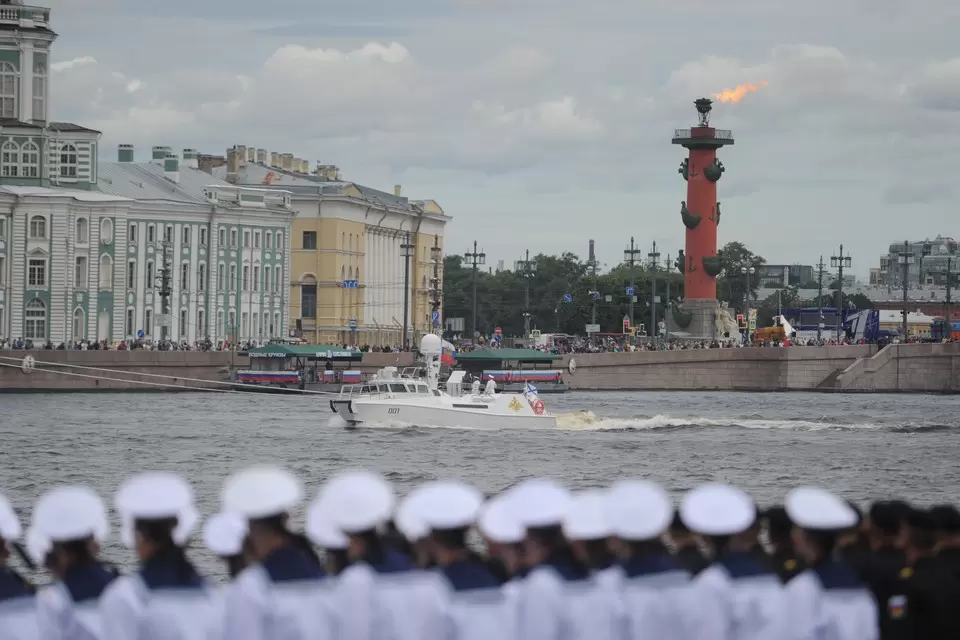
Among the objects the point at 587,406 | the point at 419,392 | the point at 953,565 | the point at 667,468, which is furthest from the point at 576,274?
the point at 953,565

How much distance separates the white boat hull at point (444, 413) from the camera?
44156mm

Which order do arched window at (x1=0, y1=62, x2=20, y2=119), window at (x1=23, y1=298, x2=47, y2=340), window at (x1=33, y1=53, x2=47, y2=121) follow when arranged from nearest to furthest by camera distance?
window at (x1=23, y1=298, x2=47, y2=340) → arched window at (x1=0, y1=62, x2=20, y2=119) → window at (x1=33, y1=53, x2=47, y2=121)

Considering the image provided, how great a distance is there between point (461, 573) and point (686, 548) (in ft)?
3.26

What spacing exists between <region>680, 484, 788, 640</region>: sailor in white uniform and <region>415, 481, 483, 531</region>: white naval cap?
2.66 ft

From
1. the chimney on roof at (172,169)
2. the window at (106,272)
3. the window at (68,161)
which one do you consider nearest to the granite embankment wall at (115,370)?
the window at (106,272)

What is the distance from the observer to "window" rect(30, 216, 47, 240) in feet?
235

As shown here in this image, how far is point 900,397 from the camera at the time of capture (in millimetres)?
77438

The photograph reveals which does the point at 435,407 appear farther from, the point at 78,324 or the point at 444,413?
the point at 78,324

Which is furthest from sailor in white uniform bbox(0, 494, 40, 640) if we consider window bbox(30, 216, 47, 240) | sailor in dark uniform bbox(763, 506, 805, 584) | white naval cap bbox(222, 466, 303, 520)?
window bbox(30, 216, 47, 240)

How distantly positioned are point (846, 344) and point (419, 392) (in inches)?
1723

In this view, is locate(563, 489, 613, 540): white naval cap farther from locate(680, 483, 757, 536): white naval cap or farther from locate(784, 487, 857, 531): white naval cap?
locate(784, 487, 857, 531): white naval cap

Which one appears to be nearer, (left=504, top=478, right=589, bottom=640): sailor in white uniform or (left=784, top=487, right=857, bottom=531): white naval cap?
(left=504, top=478, right=589, bottom=640): sailor in white uniform

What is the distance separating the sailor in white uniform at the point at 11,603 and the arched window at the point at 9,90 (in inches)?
2696

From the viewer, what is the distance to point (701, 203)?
8731cm
